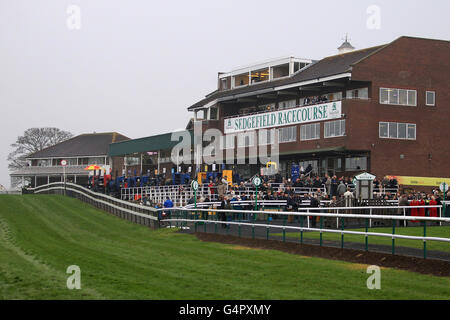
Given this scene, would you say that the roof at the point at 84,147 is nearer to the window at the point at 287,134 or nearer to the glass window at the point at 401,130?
the window at the point at 287,134

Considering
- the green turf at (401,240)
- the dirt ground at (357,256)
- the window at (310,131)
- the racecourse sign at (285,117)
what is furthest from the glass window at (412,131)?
the green turf at (401,240)

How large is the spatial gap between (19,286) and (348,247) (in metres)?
9.95

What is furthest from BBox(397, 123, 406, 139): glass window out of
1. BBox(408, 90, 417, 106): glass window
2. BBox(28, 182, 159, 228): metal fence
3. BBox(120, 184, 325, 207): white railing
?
BBox(28, 182, 159, 228): metal fence

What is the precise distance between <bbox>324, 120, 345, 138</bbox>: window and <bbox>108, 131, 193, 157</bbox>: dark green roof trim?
689 inches

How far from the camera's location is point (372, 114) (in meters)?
48.8

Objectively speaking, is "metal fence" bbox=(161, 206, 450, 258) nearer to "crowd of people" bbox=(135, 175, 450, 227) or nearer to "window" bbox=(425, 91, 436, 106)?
"crowd of people" bbox=(135, 175, 450, 227)

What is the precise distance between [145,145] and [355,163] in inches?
970

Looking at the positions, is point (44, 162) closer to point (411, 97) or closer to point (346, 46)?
point (346, 46)

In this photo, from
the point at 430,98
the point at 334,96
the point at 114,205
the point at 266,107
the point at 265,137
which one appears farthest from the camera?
the point at 266,107

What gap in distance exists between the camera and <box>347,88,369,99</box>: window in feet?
163

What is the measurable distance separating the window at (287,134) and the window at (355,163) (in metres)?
4.61

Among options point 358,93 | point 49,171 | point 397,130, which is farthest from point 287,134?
point 49,171

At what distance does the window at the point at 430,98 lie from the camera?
50.6 metres
